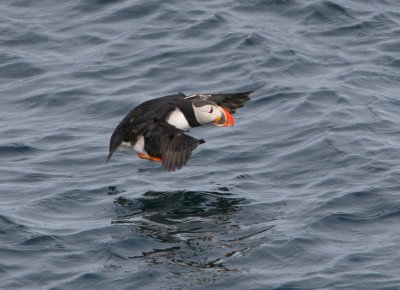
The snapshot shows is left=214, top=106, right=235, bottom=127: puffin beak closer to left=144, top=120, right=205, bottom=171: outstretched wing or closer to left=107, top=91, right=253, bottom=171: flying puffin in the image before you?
left=107, top=91, right=253, bottom=171: flying puffin

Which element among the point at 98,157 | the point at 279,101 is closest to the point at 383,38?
the point at 279,101

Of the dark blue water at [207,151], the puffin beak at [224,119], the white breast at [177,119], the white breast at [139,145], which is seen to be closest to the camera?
the dark blue water at [207,151]

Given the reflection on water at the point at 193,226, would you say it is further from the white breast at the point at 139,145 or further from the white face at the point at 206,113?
the white face at the point at 206,113

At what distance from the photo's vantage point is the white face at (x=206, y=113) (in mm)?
11258

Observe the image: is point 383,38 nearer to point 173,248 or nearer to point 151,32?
point 151,32

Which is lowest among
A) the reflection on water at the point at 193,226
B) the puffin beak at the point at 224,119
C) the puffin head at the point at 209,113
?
the reflection on water at the point at 193,226

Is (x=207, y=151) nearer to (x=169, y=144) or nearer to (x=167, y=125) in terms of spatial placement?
(x=167, y=125)

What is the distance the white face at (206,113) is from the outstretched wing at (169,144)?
70 cm

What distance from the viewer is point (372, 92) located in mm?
13617

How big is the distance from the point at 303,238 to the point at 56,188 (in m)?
3.02

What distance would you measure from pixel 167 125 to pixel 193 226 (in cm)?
120

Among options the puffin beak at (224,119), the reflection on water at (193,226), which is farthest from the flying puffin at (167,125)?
the reflection on water at (193,226)

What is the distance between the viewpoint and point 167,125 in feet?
34.7

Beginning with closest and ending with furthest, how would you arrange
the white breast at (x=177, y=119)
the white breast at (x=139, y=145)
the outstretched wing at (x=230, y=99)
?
the white breast at (x=139, y=145)
the white breast at (x=177, y=119)
the outstretched wing at (x=230, y=99)
